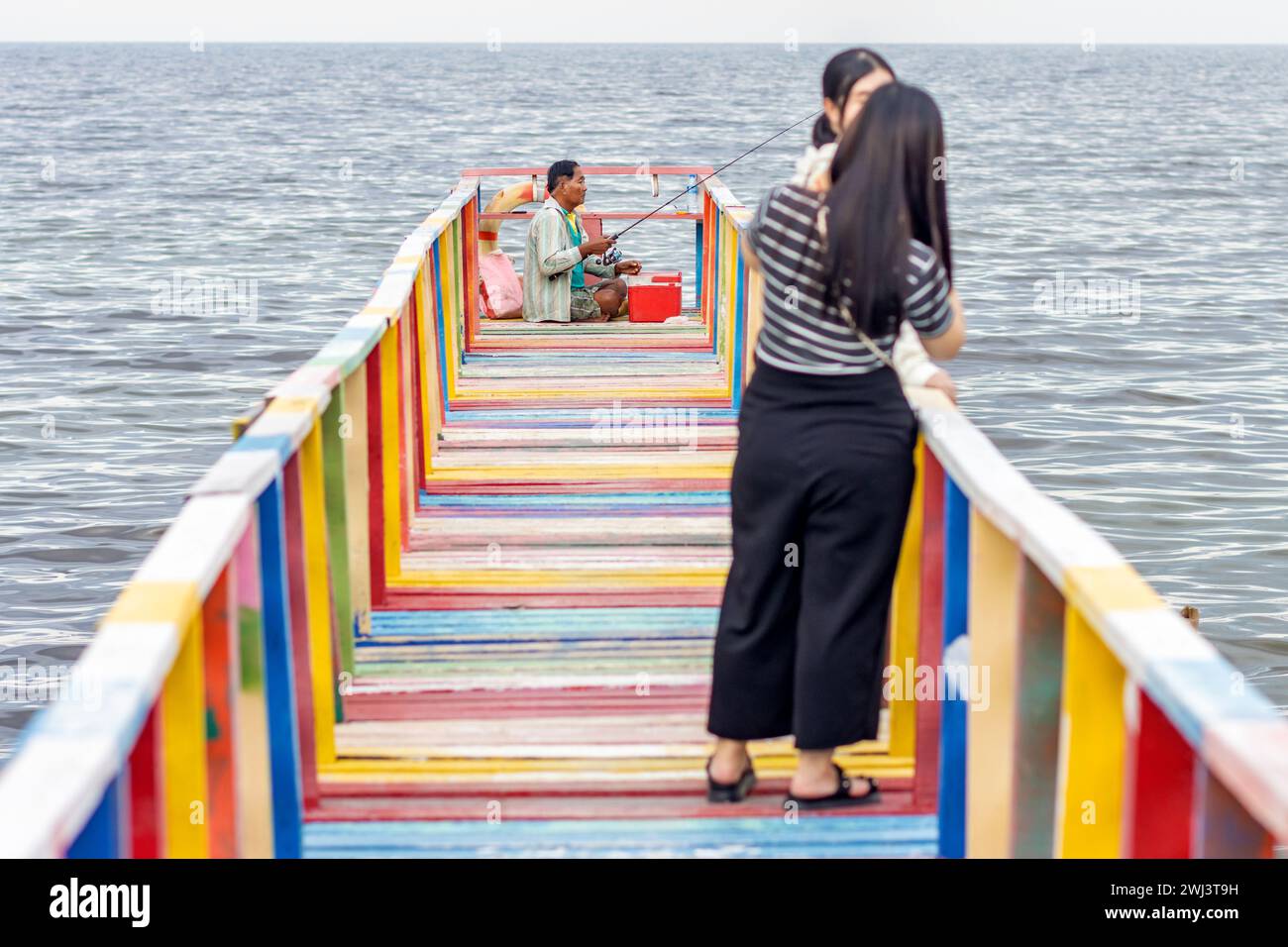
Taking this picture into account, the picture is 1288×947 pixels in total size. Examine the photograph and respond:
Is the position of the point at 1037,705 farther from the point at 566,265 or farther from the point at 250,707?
the point at 566,265

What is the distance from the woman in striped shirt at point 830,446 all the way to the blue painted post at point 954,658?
0.16 meters

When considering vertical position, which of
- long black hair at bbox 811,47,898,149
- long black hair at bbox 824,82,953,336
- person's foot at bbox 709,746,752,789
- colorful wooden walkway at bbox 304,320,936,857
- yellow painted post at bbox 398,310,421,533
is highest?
long black hair at bbox 811,47,898,149

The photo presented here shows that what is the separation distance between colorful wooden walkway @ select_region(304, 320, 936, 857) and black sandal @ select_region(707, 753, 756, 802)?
30mm

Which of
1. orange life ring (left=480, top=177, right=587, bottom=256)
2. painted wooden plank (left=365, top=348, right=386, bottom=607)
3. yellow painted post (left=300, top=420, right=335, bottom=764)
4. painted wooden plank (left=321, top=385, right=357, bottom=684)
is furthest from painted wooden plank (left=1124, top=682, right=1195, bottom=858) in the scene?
orange life ring (left=480, top=177, right=587, bottom=256)

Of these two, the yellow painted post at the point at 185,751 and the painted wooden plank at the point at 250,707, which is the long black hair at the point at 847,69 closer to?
Answer: the painted wooden plank at the point at 250,707

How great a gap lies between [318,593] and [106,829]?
1.88 m

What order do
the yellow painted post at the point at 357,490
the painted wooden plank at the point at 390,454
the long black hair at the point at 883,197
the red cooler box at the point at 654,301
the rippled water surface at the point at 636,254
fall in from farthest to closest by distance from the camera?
1. the red cooler box at the point at 654,301
2. the rippled water surface at the point at 636,254
3. the painted wooden plank at the point at 390,454
4. the yellow painted post at the point at 357,490
5. the long black hair at the point at 883,197

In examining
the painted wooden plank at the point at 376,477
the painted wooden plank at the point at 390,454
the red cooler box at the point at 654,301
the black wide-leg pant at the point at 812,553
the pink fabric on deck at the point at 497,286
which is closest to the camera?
the black wide-leg pant at the point at 812,553

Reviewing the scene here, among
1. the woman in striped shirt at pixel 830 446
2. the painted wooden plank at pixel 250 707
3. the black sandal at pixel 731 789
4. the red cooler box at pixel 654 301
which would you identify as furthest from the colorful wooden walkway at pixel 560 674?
the red cooler box at pixel 654 301

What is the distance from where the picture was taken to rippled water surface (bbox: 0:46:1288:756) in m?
10.3

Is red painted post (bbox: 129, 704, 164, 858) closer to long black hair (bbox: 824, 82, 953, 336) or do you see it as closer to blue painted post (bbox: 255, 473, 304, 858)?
blue painted post (bbox: 255, 473, 304, 858)

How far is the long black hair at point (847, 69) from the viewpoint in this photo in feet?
11.8

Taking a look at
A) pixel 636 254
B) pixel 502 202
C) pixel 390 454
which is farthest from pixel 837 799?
pixel 636 254
